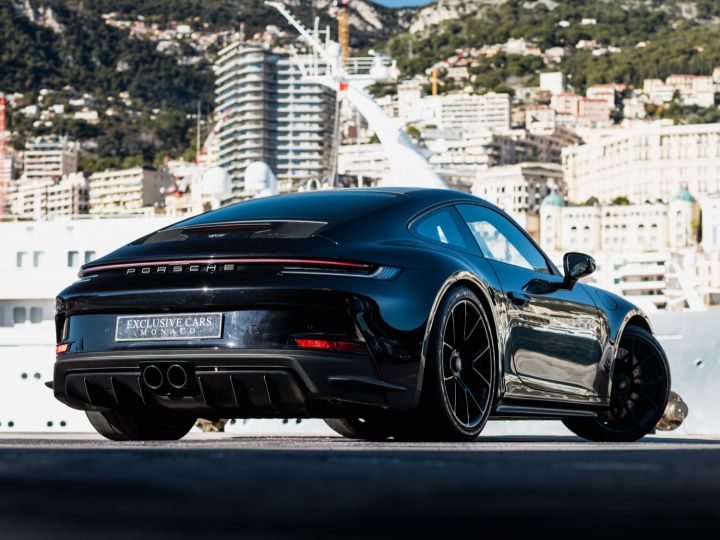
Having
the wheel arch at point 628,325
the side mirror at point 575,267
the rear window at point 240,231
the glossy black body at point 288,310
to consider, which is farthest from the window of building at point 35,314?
the rear window at point 240,231

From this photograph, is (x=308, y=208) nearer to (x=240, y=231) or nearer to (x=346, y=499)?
(x=240, y=231)

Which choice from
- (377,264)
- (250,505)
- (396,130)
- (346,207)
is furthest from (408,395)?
(396,130)

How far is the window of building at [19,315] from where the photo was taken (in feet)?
88.8

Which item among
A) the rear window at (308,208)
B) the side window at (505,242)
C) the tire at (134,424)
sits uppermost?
the rear window at (308,208)

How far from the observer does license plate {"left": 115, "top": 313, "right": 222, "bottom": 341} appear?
16.8 ft

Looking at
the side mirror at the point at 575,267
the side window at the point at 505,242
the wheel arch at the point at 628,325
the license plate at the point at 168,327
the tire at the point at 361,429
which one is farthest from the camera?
the wheel arch at the point at 628,325

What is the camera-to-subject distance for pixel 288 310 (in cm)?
504

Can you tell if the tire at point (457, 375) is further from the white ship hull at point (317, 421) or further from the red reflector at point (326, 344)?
the white ship hull at point (317, 421)

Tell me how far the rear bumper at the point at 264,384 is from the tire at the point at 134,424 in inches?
26.7

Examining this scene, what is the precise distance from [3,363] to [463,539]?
1362 centimetres

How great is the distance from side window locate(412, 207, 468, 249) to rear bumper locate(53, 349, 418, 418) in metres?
0.84

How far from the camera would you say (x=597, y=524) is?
1892 mm

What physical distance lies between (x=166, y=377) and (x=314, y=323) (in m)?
0.63

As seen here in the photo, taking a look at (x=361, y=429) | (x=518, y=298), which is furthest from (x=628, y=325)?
(x=361, y=429)
